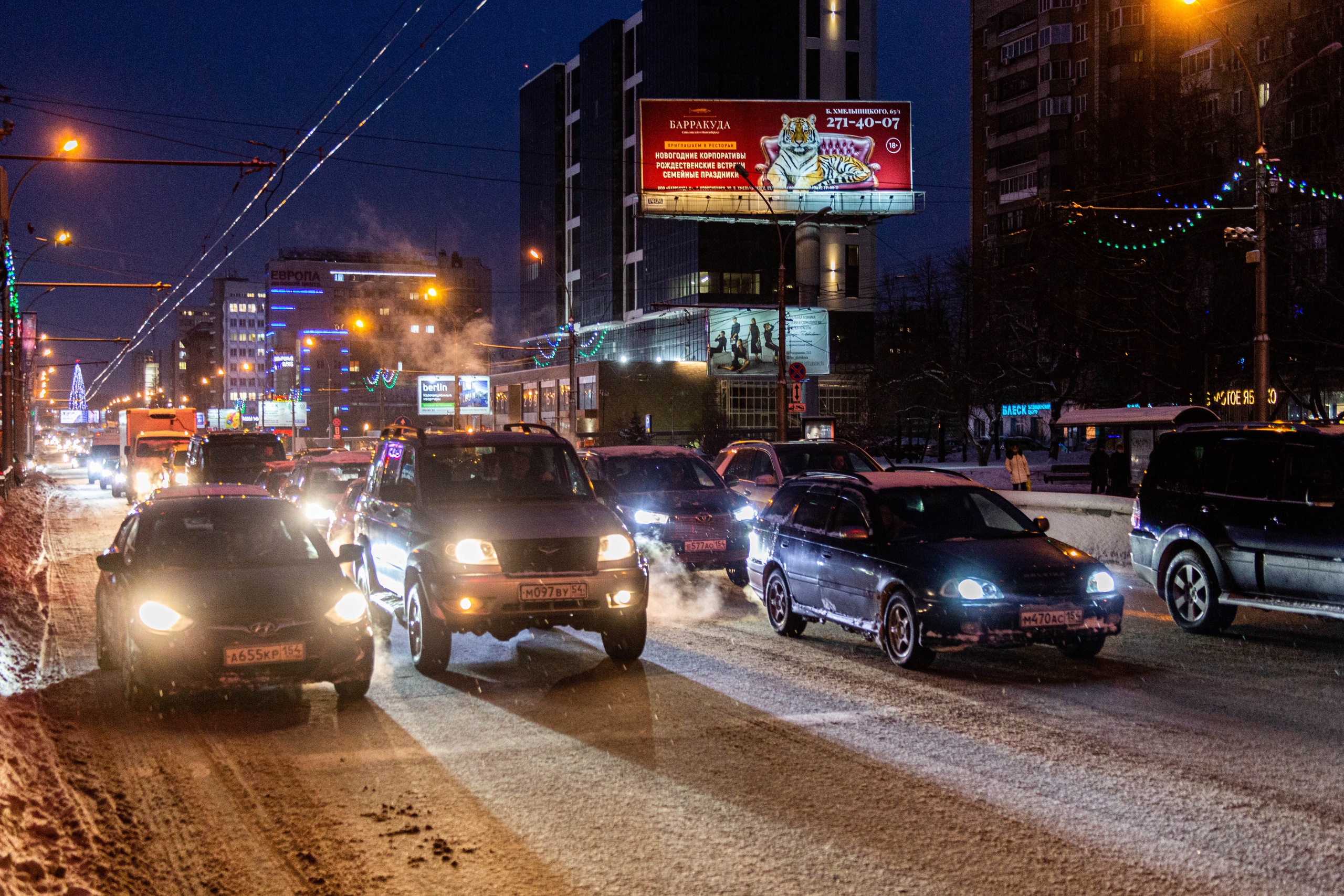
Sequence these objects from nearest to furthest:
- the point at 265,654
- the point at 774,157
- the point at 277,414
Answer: the point at 265,654 < the point at 774,157 < the point at 277,414

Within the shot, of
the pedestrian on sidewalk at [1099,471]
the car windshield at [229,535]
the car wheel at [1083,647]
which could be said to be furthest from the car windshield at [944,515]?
the pedestrian on sidewalk at [1099,471]

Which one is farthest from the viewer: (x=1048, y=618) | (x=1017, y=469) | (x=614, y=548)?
(x=1017, y=469)

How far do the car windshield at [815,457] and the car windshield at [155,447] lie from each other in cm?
2451

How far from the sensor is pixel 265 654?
8.25m

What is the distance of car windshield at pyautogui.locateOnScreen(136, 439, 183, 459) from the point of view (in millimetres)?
37344

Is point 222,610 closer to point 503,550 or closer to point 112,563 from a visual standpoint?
point 112,563

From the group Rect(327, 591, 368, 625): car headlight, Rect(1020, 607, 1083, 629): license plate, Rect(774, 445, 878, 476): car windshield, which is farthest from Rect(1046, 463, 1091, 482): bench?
Rect(327, 591, 368, 625): car headlight

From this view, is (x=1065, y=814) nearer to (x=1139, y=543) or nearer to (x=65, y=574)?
(x=1139, y=543)

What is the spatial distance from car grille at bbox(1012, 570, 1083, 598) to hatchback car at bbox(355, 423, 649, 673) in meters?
3.04

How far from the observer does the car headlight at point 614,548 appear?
32.6 ft

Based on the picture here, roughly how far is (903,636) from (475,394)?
68.2 metres

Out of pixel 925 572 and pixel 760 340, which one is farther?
pixel 760 340

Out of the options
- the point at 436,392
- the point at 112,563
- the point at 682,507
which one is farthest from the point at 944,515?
the point at 436,392

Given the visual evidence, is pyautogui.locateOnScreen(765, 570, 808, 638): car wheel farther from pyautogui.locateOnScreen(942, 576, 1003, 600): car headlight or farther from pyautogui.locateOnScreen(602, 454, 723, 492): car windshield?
pyautogui.locateOnScreen(602, 454, 723, 492): car windshield
